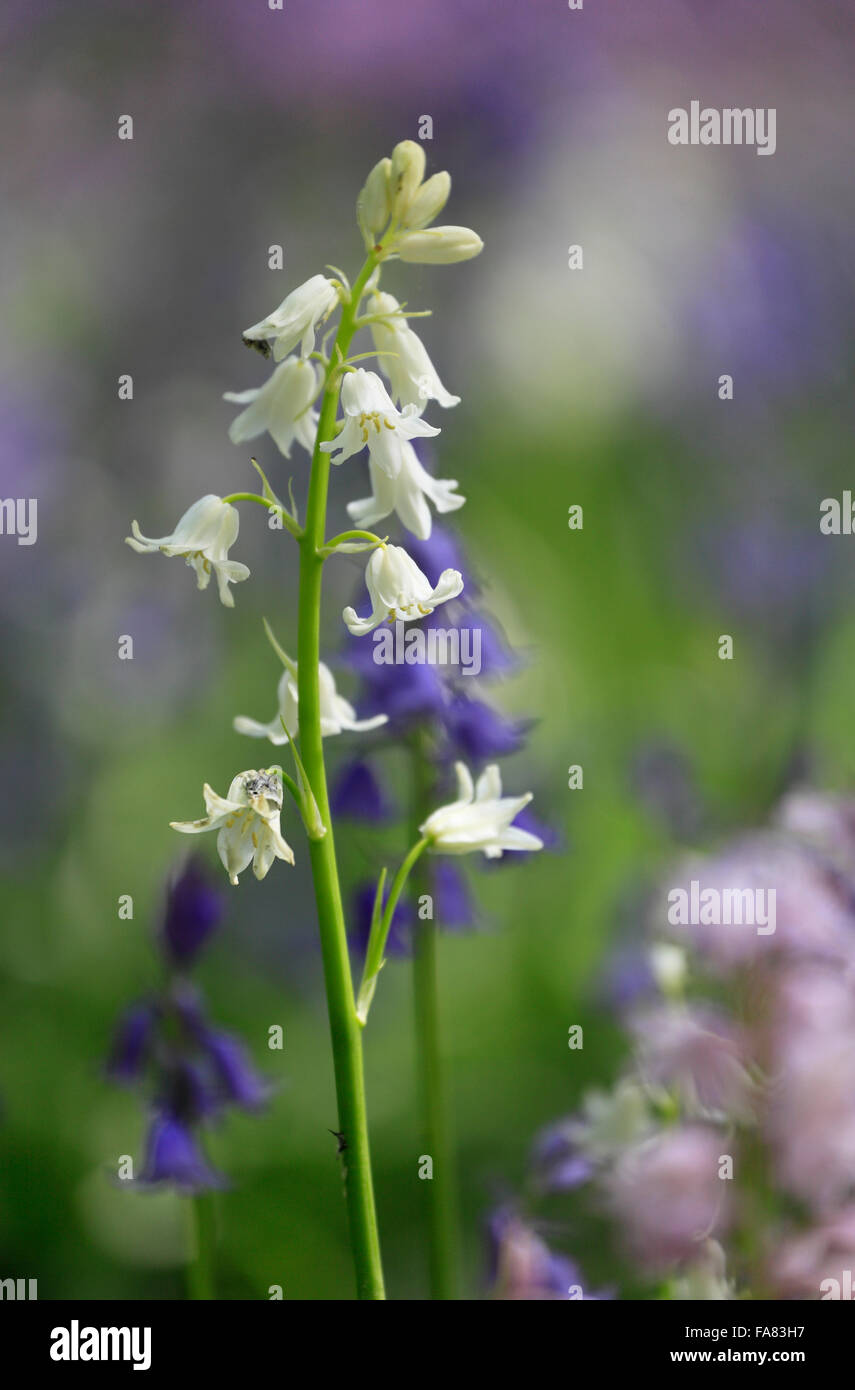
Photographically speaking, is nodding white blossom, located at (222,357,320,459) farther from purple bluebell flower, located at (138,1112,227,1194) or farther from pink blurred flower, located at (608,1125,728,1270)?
purple bluebell flower, located at (138,1112,227,1194)

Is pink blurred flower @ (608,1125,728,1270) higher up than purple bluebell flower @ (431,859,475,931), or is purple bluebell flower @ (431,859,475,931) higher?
purple bluebell flower @ (431,859,475,931)

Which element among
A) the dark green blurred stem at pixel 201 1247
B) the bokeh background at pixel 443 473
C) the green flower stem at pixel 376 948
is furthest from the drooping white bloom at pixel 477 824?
the bokeh background at pixel 443 473

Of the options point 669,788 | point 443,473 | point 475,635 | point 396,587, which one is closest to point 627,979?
point 669,788

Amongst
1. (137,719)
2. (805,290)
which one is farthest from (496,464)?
(137,719)

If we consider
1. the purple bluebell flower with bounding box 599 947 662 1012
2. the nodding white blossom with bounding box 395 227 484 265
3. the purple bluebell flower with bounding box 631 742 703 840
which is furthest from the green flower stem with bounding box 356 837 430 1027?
the purple bluebell flower with bounding box 631 742 703 840

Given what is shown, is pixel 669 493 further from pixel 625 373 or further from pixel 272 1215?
pixel 272 1215
